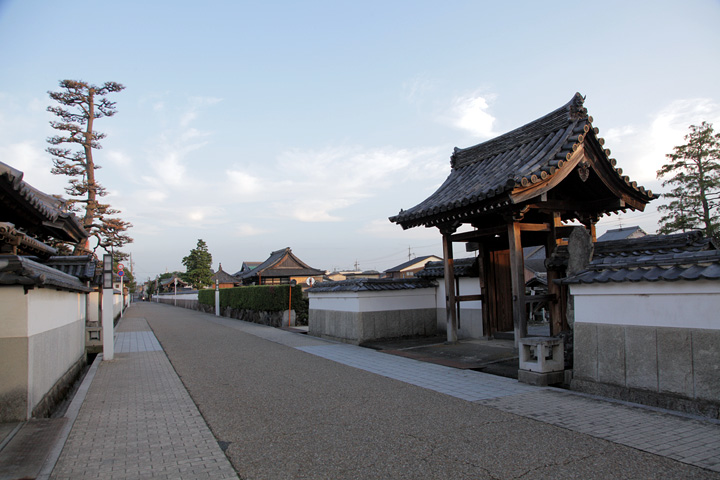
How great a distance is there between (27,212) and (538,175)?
9573mm

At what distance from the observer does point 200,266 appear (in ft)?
210

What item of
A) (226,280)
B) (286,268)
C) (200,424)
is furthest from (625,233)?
(226,280)

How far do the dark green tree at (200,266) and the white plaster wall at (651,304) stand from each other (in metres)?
62.5

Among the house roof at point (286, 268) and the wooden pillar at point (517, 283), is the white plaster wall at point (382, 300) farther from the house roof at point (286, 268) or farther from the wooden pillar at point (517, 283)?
the house roof at point (286, 268)

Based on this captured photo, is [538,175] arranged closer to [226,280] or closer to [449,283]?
[449,283]

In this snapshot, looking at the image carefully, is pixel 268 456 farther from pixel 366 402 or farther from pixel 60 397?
pixel 60 397

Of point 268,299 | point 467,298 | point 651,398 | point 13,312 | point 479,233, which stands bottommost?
point 651,398

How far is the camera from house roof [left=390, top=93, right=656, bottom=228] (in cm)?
917

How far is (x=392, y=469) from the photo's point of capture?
4.12 metres

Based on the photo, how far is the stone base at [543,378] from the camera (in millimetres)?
7242

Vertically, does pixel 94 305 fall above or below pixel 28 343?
below

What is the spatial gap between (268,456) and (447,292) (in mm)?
7851

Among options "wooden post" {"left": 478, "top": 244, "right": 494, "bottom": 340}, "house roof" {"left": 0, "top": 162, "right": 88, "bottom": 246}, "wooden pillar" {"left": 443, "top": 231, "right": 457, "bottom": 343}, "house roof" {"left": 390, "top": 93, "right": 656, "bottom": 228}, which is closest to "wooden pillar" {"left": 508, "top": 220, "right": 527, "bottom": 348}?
"house roof" {"left": 390, "top": 93, "right": 656, "bottom": 228}

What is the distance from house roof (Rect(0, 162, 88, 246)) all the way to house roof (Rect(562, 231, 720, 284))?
8.73 m
